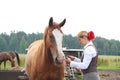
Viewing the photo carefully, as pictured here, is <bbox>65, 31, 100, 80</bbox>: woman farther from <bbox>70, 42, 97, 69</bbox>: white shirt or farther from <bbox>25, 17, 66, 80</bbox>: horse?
<bbox>25, 17, 66, 80</bbox>: horse

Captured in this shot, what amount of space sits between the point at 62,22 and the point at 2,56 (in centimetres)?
2073

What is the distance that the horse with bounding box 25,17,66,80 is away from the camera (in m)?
8.77

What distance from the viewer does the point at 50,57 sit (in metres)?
9.51

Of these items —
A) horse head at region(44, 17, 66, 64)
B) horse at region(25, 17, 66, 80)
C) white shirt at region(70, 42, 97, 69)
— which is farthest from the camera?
horse at region(25, 17, 66, 80)

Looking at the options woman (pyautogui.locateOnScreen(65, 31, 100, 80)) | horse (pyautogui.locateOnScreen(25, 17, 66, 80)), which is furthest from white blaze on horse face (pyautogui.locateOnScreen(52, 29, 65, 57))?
woman (pyautogui.locateOnScreen(65, 31, 100, 80))

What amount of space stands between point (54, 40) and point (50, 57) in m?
0.70

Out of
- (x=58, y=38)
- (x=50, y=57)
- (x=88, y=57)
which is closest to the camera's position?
(x=88, y=57)

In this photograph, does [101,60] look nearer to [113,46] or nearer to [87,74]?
[87,74]

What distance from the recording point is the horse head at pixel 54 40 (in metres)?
8.57

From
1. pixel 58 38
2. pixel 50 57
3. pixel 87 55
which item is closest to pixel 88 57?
pixel 87 55

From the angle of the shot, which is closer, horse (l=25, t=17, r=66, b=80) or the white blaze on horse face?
the white blaze on horse face

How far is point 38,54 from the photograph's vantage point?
33.4 ft

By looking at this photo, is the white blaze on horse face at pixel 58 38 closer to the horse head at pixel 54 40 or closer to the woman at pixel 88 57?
the horse head at pixel 54 40

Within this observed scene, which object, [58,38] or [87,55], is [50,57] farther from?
[87,55]
